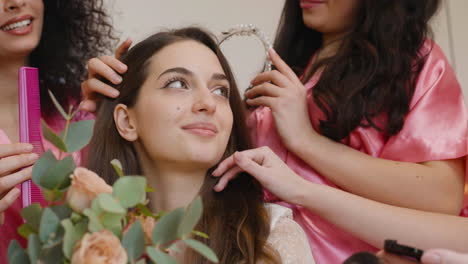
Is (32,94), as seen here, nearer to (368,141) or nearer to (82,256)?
(82,256)

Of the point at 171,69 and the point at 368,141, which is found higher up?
the point at 171,69

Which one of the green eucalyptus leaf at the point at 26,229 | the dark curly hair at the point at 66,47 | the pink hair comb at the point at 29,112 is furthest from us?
the dark curly hair at the point at 66,47

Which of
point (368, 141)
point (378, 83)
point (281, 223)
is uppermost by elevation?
point (378, 83)

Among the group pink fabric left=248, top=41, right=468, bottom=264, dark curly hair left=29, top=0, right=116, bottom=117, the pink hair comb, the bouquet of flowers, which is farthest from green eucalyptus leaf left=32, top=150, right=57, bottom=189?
dark curly hair left=29, top=0, right=116, bottom=117

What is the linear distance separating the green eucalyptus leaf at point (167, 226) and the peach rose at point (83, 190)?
64 mm

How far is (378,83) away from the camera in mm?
1291

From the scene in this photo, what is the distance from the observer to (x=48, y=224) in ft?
2.41

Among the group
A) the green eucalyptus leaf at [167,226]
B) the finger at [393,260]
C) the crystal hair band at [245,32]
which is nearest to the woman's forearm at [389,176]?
the crystal hair band at [245,32]

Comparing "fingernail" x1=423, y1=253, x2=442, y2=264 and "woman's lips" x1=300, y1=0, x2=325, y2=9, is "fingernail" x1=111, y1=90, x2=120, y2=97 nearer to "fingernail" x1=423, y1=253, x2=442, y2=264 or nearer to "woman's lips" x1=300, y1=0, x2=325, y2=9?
"woman's lips" x1=300, y1=0, x2=325, y2=9

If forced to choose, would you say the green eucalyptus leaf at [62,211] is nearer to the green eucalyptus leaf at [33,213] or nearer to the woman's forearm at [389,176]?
the green eucalyptus leaf at [33,213]

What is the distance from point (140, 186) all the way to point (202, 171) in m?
0.49

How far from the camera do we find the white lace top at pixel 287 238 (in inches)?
45.9

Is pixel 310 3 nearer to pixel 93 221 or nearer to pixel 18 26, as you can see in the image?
pixel 18 26

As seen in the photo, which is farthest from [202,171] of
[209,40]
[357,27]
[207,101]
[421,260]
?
[421,260]
